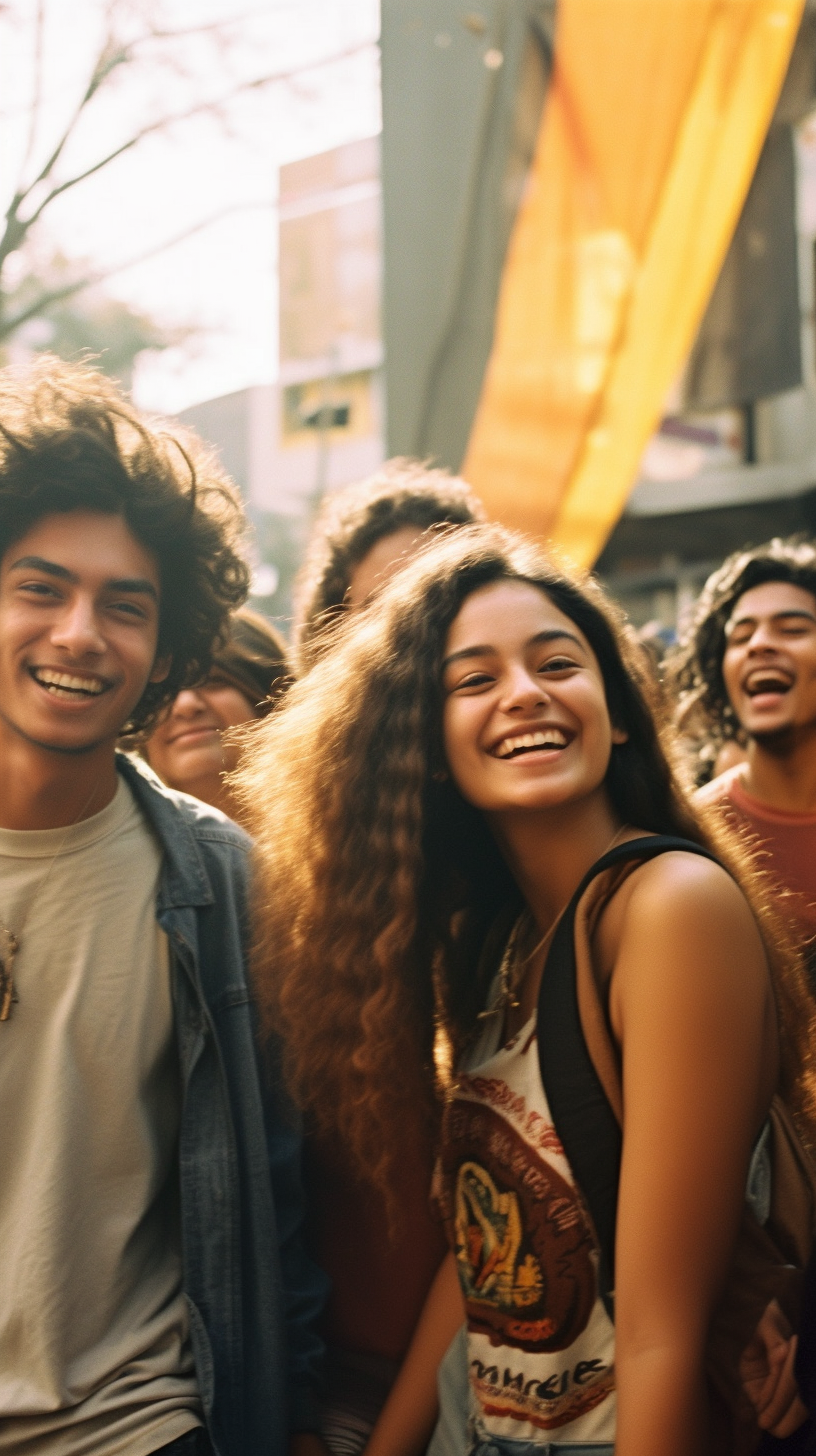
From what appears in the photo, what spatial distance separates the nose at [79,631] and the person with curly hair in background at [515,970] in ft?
1.34

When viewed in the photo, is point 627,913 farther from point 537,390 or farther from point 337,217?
point 337,217

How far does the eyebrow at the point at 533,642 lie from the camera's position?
6.75 feet

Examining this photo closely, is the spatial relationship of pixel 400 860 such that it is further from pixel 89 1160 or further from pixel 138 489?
pixel 138 489

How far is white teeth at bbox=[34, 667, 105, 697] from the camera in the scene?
2189 mm

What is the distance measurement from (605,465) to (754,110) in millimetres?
1932

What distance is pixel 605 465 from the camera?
6293mm

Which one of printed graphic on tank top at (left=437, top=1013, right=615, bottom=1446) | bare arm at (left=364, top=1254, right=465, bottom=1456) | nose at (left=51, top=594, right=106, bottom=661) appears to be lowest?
bare arm at (left=364, top=1254, right=465, bottom=1456)

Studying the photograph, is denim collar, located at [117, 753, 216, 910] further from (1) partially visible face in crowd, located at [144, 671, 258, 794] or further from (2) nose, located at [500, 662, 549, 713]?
(1) partially visible face in crowd, located at [144, 671, 258, 794]

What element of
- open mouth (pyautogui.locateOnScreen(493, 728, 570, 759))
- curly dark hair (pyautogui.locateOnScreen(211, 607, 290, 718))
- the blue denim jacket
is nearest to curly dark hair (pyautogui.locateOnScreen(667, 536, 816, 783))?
curly dark hair (pyautogui.locateOnScreen(211, 607, 290, 718))

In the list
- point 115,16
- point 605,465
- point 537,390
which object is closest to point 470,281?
point 537,390

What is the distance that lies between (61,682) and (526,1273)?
3.94ft

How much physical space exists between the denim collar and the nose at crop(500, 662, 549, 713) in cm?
69

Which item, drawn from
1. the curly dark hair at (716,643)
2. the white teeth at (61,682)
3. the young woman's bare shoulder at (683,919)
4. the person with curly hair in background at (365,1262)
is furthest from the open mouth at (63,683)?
the curly dark hair at (716,643)

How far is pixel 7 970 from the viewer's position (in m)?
2.13
